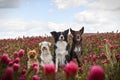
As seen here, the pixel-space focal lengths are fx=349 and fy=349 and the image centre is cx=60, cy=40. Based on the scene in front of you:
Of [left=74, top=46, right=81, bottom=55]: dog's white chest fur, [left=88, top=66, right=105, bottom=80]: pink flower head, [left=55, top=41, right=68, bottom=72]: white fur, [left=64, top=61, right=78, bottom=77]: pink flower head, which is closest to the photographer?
[left=88, top=66, right=105, bottom=80]: pink flower head

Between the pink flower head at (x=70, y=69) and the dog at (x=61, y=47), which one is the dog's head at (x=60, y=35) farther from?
the pink flower head at (x=70, y=69)

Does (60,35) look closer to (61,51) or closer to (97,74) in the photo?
(61,51)

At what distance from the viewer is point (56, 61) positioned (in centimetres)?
1238

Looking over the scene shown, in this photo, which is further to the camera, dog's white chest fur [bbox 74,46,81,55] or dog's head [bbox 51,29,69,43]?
dog's white chest fur [bbox 74,46,81,55]

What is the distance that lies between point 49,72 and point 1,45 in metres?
18.0

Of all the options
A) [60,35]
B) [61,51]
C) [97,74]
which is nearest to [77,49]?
[61,51]

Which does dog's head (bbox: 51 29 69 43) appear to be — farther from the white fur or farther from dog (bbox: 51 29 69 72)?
the white fur

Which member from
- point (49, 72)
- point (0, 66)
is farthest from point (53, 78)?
point (0, 66)

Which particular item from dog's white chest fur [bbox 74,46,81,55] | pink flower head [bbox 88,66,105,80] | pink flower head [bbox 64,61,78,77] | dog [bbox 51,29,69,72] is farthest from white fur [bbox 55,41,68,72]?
pink flower head [bbox 88,66,105,80]

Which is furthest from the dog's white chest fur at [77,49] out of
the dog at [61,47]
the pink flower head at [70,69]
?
the pink flower head at [70,69]

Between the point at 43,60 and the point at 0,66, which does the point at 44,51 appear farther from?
the point at 0,66

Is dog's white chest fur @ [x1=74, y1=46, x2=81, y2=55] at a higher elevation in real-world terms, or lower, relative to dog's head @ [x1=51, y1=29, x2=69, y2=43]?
lower

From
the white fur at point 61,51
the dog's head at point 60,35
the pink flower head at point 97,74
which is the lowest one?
the white fur at point 61,51

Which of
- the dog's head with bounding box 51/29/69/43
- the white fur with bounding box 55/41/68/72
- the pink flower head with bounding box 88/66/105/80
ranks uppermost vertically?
the dog's head with bounding box 51/29/69/43
